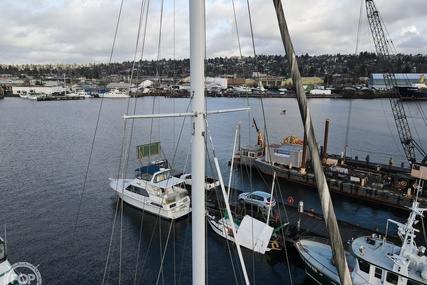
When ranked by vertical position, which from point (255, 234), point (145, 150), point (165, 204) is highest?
Result: point (145, 150)

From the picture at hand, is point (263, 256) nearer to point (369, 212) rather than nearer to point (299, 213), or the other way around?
point (299, 213)

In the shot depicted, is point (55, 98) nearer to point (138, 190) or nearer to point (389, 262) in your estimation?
point (138, 190)

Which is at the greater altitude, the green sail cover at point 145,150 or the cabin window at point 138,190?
the green sail cover at point 145,150

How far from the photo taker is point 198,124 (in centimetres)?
354

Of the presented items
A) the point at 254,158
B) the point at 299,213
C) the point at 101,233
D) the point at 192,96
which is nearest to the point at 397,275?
the point at 299,213

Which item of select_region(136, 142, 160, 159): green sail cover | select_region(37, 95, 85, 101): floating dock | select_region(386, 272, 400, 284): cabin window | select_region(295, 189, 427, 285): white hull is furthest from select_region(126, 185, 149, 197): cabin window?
select_region(37, 95, 85, 101): floating dock

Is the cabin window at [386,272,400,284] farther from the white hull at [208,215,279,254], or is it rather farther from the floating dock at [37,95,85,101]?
the floating dock at [37,95,85,101]

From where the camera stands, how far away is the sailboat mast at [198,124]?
11.1 feet

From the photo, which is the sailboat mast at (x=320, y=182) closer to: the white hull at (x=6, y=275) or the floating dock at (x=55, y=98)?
the white hull at (x=6, y=275)

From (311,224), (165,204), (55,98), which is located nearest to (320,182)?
(311,224)

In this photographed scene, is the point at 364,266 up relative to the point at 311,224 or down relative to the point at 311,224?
up

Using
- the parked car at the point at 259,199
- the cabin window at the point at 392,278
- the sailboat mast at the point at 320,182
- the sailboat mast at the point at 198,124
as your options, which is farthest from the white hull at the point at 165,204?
the sailboat mast at the point at 320,182

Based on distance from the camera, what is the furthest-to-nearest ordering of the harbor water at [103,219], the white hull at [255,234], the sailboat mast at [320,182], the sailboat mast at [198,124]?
the white hull at [255,234] → the harbor water at [103,219] → the sailboat mast at [198,124] → the sailboat mast at [320,182]

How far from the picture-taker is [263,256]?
16.2 metres
